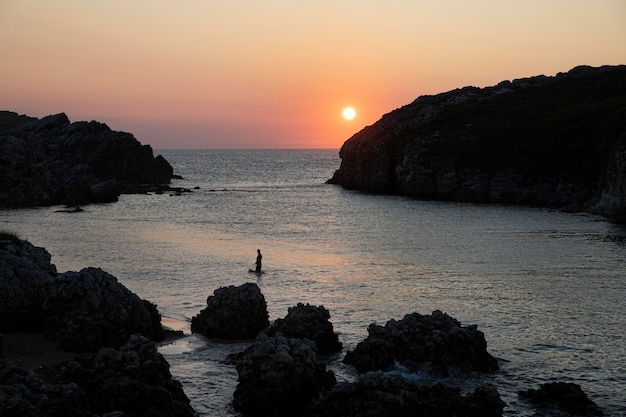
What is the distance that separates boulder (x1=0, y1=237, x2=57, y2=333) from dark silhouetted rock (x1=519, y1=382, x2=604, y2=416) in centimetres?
2136

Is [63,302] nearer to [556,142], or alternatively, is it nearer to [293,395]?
[293,395]

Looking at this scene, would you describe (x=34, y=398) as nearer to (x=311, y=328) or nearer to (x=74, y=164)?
(x=311, y=328)

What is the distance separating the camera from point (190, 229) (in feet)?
274

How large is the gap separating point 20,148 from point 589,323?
101965 millimetres

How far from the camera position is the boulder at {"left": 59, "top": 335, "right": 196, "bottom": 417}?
2153 centimetres

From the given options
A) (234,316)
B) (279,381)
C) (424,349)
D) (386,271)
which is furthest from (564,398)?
(386,271)

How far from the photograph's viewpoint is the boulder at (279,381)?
2364cm

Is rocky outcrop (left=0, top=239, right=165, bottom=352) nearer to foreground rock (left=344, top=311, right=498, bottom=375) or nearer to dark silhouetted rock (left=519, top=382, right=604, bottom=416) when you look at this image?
foreground rock (left=344, top=311, right=498, bottom=375)

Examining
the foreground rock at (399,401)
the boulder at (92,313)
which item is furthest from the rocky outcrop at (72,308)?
the foreground rock at (399,401)

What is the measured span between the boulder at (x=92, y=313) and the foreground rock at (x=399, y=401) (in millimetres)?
11911

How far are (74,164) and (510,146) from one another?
91.1 metres

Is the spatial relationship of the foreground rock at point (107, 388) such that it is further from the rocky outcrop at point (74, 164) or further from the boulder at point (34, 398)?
the rocky outcrop at point (74, 164)

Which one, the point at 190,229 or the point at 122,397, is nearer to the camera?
the point at 122,397

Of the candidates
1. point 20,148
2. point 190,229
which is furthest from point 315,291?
point 20,148
